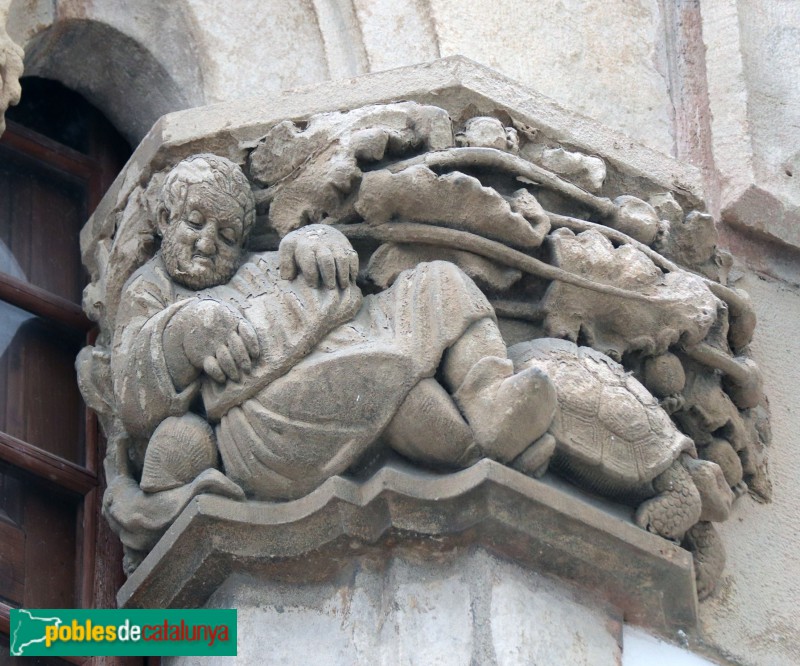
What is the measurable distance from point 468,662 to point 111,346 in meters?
0.94

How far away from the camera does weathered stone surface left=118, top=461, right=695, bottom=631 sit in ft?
9.32

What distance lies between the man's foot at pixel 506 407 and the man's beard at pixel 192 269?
50 centimetres

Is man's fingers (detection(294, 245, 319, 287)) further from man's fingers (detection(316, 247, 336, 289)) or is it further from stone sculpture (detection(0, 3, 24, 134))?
stone sculpture (detection(0, 3, 24, 134))

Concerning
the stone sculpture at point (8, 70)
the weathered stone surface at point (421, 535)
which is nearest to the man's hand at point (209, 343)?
the weathered stone surface at point (421, 535)

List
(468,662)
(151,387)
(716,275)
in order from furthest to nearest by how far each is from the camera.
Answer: (716,275) < (151,387) < (468,662)

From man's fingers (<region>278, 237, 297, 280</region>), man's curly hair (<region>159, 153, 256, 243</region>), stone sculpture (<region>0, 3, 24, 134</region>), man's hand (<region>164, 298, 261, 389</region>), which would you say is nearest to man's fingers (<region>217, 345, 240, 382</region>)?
man's hand (<region>164, 298, 261, 389</region>)

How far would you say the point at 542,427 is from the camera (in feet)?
9.52

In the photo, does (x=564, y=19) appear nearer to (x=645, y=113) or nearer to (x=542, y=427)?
(x=645, y=113)

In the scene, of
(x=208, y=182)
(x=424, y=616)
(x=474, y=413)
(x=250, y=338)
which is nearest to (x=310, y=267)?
(x=250, y=338)

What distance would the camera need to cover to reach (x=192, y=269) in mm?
3102

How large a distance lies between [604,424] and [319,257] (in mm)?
548

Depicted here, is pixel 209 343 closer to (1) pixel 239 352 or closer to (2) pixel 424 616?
(1) pixel 239 352

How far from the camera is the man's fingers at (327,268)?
3.00 meters

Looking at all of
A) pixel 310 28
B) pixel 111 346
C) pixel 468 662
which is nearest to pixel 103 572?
pixel 111 346
